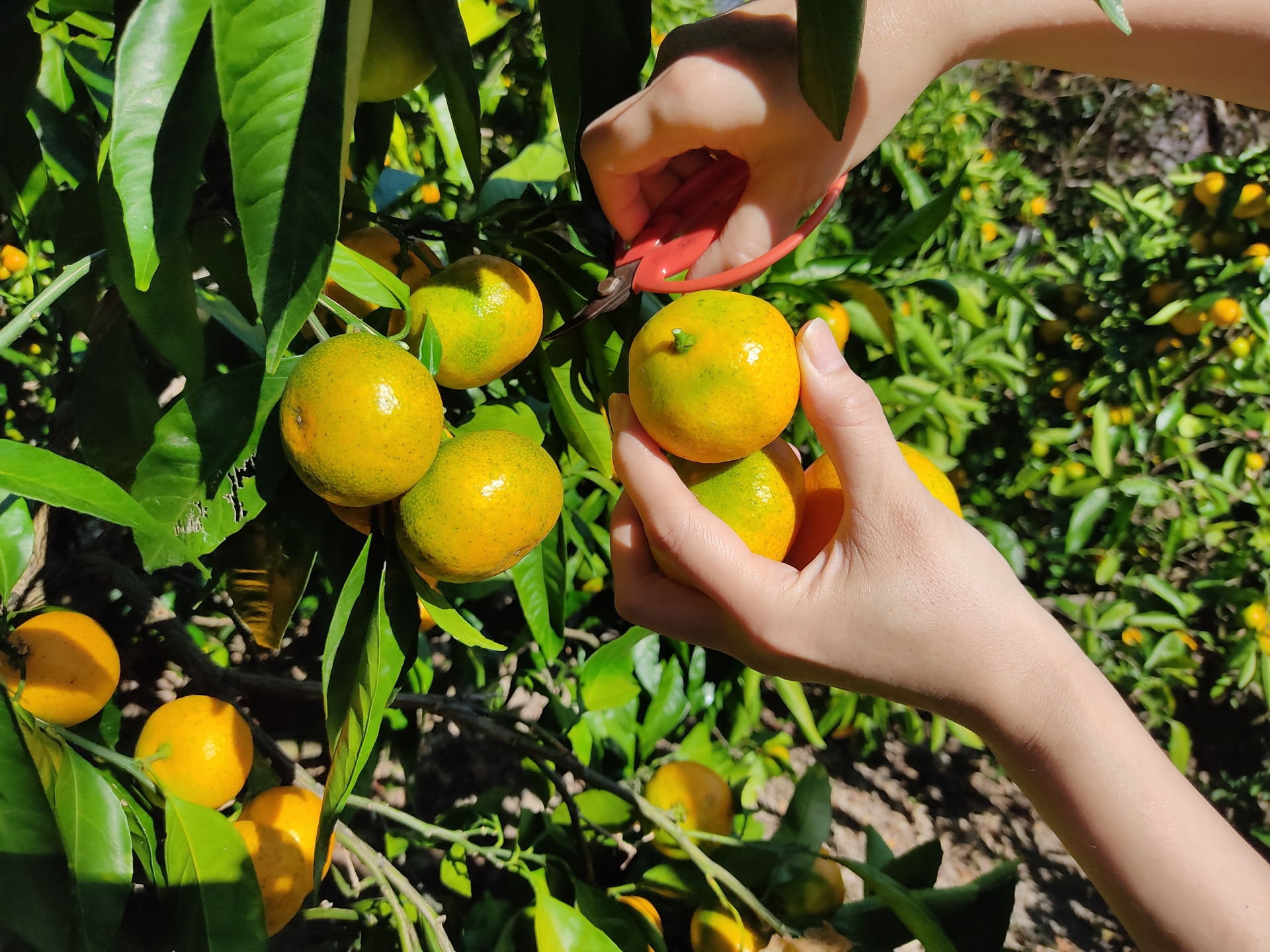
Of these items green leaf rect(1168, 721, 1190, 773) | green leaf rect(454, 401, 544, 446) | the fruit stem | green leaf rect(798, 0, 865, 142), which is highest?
green leaf rect(798, 0, 865, 142)

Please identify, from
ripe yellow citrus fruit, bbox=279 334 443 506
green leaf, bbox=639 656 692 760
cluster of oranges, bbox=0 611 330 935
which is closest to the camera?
ripe yellow citrus fruit, bbox=279 334 443 506

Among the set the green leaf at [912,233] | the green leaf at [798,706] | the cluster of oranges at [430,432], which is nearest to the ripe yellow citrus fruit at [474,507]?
the cluster of oranges at [430,432]

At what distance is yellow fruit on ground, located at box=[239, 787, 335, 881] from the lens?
81 cm

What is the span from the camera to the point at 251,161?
0.39 meters

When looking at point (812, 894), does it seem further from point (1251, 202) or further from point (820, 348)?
point (1251, 202)

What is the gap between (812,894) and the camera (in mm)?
911

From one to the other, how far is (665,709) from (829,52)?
3.79 ft

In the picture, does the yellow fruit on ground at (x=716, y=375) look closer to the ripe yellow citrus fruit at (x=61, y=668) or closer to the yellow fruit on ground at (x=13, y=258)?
the ripe yellow citrus fruit at (x=61, y=668)

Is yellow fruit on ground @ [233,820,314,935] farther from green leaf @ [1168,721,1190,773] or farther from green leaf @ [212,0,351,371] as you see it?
green leaf @ [1168,721,1190,773]

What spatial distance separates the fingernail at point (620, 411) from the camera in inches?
27.8

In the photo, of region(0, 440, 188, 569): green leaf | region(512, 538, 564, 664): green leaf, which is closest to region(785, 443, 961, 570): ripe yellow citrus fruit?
region(512, 538, 564, 664): green leaf

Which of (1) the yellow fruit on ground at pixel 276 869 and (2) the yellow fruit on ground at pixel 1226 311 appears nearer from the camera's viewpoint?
(1) the yellow fruit on ground at pixel 276 869

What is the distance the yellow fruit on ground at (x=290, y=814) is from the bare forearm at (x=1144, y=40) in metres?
1.11

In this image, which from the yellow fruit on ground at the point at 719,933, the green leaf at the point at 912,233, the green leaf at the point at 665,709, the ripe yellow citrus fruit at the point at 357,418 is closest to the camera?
the ripe yellow citrus fruit at the point at 357,418
